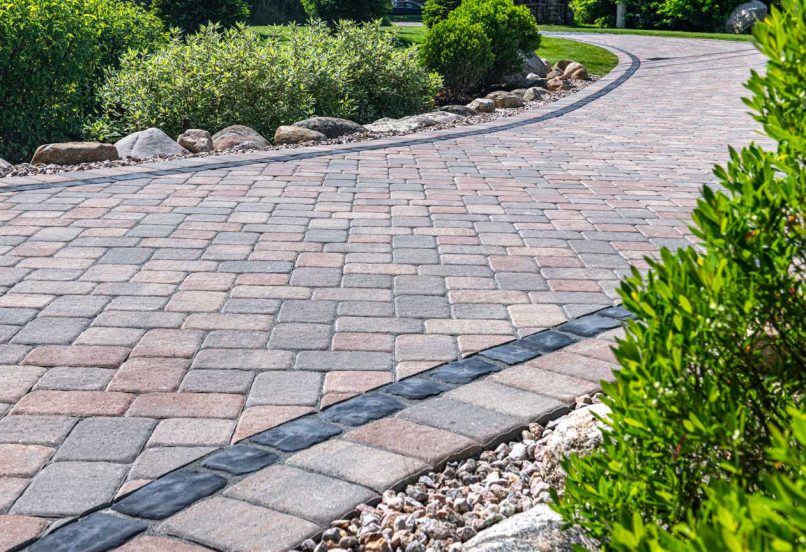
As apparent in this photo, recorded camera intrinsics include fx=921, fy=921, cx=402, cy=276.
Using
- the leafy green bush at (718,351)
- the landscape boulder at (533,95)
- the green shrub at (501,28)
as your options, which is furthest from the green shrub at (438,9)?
the leafy green bush at (718,351)

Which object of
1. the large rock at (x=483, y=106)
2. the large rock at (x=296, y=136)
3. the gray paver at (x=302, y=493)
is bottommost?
the large rock at (x=483, y=106)

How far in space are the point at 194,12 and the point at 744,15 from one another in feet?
55.7

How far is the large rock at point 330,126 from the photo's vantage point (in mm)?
9711

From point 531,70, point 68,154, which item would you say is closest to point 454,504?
point 68,154

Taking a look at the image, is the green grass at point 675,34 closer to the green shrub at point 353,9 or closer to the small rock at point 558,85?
the green shrub at point 353,9

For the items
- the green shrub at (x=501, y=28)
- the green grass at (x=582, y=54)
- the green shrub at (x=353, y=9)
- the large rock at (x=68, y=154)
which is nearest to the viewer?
the large rock at (x=68, y=154)

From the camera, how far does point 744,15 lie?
92.6 feet

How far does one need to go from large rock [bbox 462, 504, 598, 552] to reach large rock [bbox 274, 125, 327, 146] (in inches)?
293

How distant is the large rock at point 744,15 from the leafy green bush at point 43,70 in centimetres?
2282

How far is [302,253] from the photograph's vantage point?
5223mm

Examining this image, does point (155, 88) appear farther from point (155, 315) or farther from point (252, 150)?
point (155, 315)

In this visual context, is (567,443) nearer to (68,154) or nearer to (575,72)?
(68,154)

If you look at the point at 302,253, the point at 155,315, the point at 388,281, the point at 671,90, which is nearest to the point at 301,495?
the point at 155,315

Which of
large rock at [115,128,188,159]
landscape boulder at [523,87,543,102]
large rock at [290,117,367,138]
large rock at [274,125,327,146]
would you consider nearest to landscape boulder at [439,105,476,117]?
landscape boulder at [523,87,543,102]
